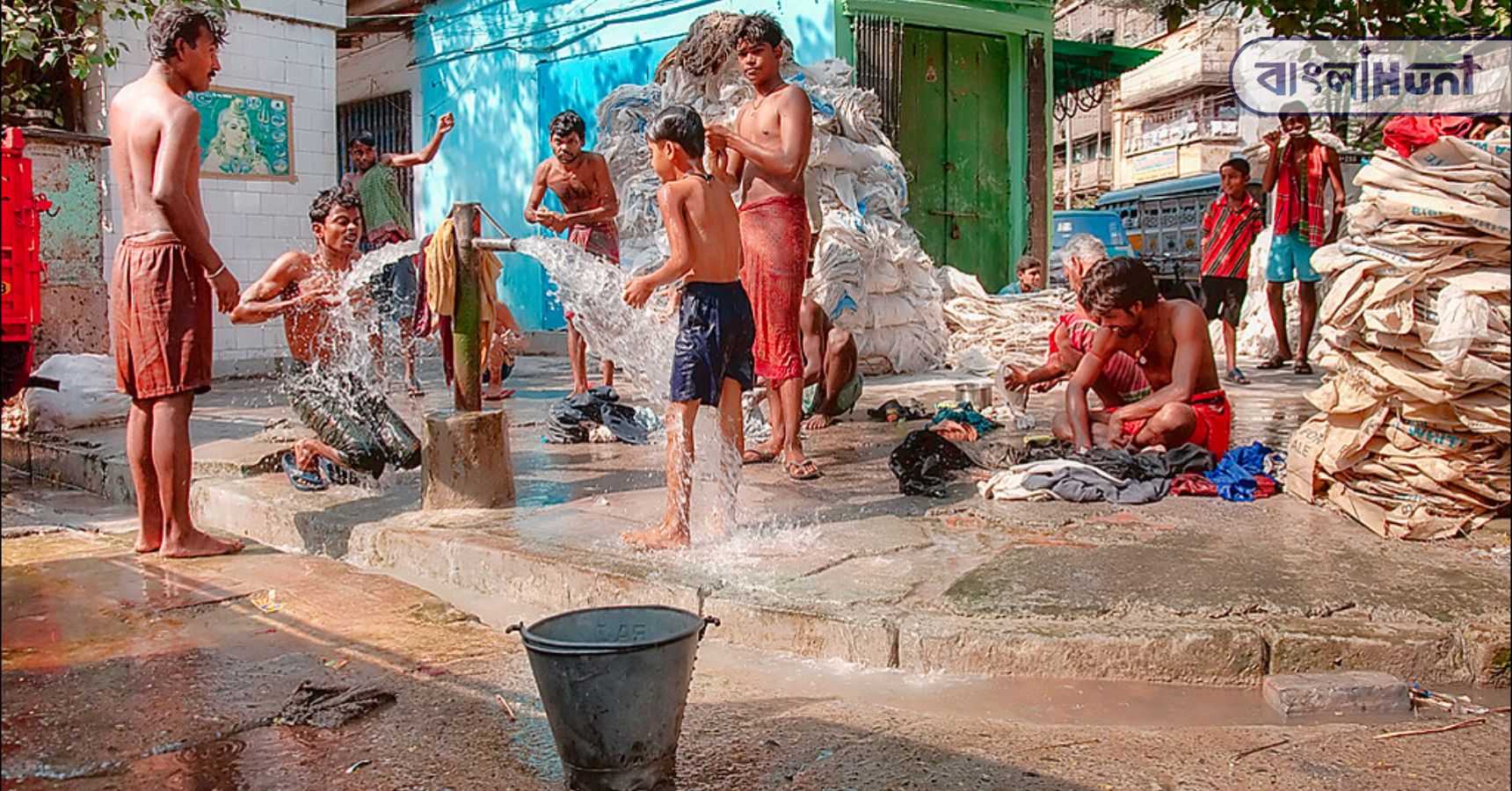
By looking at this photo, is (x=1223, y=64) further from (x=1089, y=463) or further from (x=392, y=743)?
(x=392, y=743)

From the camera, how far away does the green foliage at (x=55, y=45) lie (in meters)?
6.96

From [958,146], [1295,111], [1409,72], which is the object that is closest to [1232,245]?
[1295,111]

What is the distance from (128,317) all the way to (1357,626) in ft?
14.8

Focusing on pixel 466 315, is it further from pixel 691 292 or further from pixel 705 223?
pixel 705 223

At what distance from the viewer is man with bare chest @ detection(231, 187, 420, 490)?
5738 mm

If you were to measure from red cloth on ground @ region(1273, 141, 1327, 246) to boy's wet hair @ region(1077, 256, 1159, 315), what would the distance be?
480cm

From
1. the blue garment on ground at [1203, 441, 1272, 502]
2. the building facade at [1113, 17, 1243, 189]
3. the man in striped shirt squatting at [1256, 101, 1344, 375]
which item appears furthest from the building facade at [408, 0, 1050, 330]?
the building facade at [1113, 17, 1243, 189]

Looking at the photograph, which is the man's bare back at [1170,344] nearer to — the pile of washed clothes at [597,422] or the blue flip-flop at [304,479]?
the pile of washed clothes at [597,422]

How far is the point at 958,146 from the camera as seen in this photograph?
12867mm

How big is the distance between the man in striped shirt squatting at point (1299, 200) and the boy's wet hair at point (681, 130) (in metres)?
6.55

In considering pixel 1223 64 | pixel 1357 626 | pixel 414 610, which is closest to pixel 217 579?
pixel 414 610

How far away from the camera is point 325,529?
5285 mm

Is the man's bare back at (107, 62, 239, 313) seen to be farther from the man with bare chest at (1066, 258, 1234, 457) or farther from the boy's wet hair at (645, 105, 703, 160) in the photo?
the man with bare chest at (1066, 258, 1234, 457)

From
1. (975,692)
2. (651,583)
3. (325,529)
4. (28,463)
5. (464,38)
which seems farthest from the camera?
(464,38)
